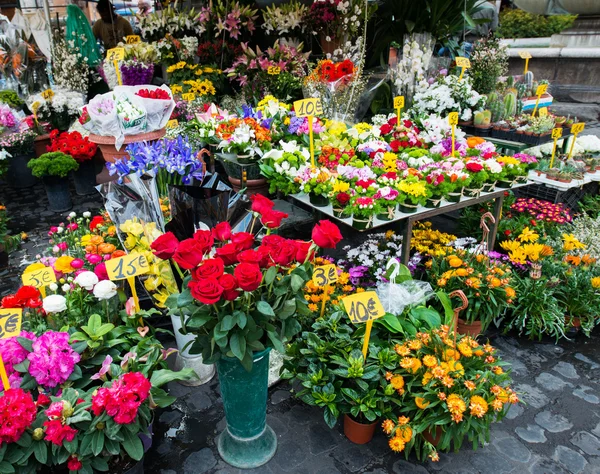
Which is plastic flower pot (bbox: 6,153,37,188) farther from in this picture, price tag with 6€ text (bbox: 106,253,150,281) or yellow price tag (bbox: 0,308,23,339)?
yellow price tag (bbox: 0,308,23,339)

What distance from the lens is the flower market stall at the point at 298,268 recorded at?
1.93m

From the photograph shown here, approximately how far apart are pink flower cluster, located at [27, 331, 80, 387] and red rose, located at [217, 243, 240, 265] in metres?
0.84

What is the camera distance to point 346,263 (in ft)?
12.3

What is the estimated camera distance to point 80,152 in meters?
5.63

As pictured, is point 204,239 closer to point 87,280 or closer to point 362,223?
point 87,280

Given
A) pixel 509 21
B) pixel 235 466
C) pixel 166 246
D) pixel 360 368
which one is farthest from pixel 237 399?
pixel 509 21

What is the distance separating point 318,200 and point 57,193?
3786 mm

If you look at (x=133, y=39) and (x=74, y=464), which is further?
(x=133, y=39)

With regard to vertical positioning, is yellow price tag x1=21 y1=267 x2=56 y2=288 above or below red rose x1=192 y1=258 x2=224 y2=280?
below

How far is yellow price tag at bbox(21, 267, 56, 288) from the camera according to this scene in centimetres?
210

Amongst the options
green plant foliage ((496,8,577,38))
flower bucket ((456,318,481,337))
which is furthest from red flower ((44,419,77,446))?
green plant foliage ((496,8,577,38))

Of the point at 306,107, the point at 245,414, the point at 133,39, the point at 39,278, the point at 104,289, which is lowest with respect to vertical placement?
the point at 245,414

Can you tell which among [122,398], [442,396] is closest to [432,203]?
[442,396]

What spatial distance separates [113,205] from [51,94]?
15.8ft
